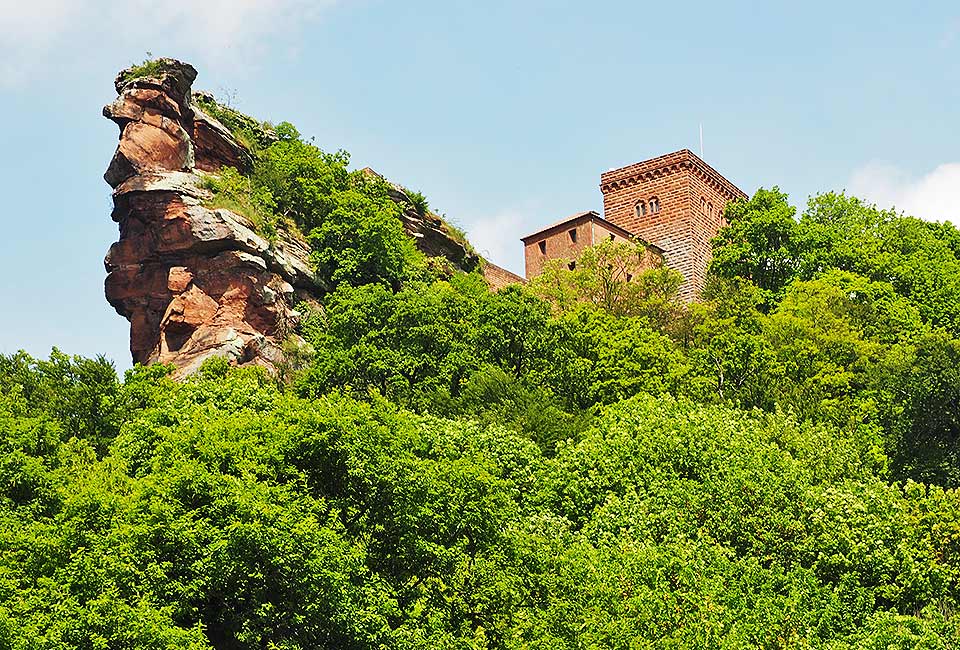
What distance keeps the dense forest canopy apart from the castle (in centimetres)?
1973

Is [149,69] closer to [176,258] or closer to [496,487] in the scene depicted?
[176,258]

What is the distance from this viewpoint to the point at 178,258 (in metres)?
55.1

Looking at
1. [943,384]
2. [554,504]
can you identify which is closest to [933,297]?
[943,384]

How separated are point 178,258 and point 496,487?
Result: 25921 mm

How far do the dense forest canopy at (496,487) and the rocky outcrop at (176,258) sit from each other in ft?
5.05

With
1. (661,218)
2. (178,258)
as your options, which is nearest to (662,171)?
(661,218)

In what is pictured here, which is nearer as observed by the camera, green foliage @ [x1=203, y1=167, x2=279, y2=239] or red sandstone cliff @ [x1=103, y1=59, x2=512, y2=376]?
red sandstone cliff @ [x1=103, y1=59, x2=512, y2=376]

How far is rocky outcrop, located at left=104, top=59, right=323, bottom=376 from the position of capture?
54.1m

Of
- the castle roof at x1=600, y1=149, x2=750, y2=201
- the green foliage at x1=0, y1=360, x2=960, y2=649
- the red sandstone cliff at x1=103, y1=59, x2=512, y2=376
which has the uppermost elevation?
the castle roof at x1=600, y1=149, x2=750, y2=201

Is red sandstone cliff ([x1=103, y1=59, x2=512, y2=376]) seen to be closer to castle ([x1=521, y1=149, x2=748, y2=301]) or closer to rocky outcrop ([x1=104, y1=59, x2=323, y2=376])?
rocky outcrop ([x1=104, y1=59, x2=323, y2=376])

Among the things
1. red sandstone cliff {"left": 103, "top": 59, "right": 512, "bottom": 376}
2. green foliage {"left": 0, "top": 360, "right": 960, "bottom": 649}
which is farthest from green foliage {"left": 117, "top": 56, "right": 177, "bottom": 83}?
green foliage {"left": 0, "top": 360, "right": 960, "bottom": 649}

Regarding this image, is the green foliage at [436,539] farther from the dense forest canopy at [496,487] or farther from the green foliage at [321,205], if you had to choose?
the green foliage at [321,205]

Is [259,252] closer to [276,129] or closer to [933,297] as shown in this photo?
[276,129]

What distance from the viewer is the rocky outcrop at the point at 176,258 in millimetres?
54062
